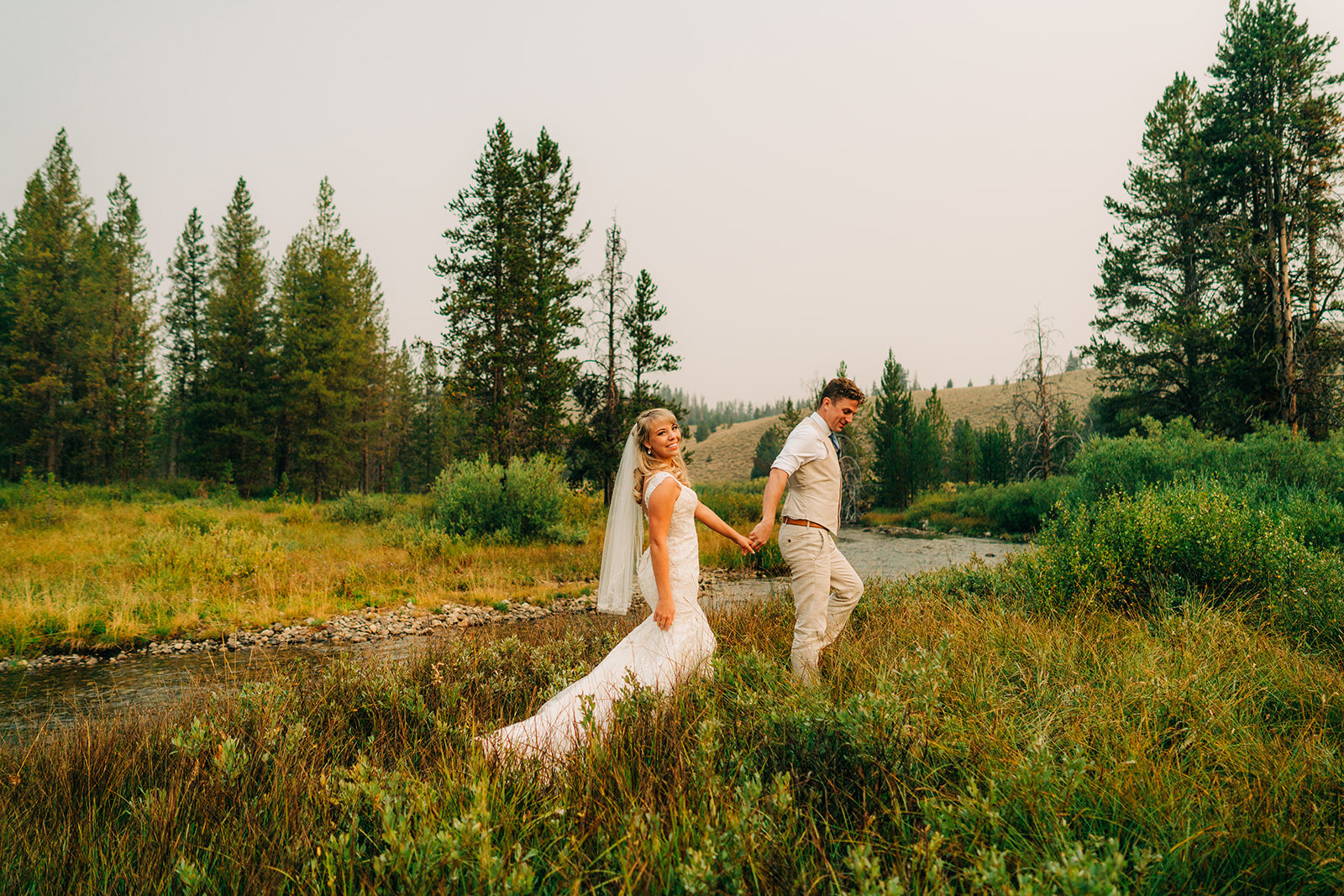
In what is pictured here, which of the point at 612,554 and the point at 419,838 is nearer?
the point at 419,838

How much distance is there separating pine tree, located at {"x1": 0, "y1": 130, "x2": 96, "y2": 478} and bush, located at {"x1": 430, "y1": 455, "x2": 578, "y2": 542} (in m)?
26.3

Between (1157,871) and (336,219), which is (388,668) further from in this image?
(336,219)

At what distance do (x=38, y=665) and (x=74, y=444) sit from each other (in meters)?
34.8

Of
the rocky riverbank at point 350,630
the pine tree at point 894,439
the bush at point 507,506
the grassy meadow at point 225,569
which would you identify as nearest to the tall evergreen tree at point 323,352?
the grassy meadow at point 225,569

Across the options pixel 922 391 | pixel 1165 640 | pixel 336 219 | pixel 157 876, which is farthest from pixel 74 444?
pixel 922 391

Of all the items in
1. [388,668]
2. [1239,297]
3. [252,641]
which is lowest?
[252,641]

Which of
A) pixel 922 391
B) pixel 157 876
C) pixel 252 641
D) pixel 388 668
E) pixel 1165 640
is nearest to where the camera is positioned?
pixel 157 876

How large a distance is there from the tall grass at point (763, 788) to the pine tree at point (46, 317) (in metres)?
36.6

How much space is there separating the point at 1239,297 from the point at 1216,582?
19.6 metres

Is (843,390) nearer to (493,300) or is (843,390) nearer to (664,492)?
(664,492)

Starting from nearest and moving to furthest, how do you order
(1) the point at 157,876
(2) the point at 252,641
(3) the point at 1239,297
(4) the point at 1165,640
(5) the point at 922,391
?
(1) the point at 157,876 < (4) the point at 1165,640 < (2) the point at 252,641 < (3) the point at 1239,297 < (5) the point at 922,391

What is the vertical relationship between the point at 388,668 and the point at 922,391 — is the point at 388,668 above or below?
below

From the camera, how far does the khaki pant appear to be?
4492 millimetres

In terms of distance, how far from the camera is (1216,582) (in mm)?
5855
